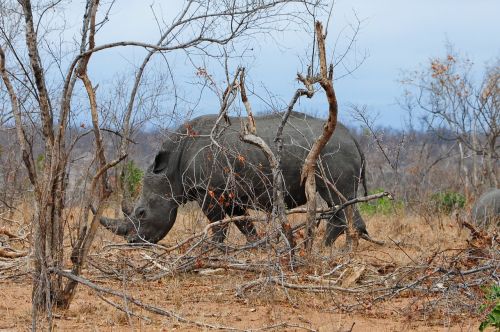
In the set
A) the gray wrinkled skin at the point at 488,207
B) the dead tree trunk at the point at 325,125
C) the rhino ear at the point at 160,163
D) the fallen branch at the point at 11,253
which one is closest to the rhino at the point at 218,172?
the rhino ear at the point at 160,163

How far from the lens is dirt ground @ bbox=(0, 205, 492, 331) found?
20.9 ft

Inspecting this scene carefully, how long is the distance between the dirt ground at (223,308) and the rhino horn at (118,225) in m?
2.32

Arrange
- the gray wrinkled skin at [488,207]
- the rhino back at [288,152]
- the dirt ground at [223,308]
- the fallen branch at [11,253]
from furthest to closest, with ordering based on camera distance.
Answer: the gray wrinkled skin at [488,207], the rhino back at [288,152], the fallen branch at [11,253], the dirt ground at [223,308]

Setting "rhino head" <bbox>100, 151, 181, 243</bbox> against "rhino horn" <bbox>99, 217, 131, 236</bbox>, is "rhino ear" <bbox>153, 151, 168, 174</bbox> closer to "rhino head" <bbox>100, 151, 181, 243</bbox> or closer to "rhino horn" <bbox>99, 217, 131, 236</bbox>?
"rhino head" <bbox>100, 151, 181, 243</bbox>

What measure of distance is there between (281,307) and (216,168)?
383 centimetres

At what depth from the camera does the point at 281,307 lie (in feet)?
23.3

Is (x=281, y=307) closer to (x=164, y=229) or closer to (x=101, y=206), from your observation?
(x=101, y=206)

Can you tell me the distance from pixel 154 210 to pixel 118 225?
52cm

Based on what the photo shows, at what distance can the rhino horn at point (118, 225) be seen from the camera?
11.0 metres

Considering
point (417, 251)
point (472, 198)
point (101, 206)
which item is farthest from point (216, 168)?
point (472, 198)

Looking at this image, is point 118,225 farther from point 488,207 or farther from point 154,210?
point 488,207

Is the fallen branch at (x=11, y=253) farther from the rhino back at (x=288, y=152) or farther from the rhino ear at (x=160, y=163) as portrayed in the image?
the rhino ear at (x=160, y=163)

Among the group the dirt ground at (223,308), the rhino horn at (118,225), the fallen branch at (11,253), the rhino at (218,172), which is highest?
the rhino at (218,172)

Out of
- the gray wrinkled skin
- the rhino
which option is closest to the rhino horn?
the rhino
